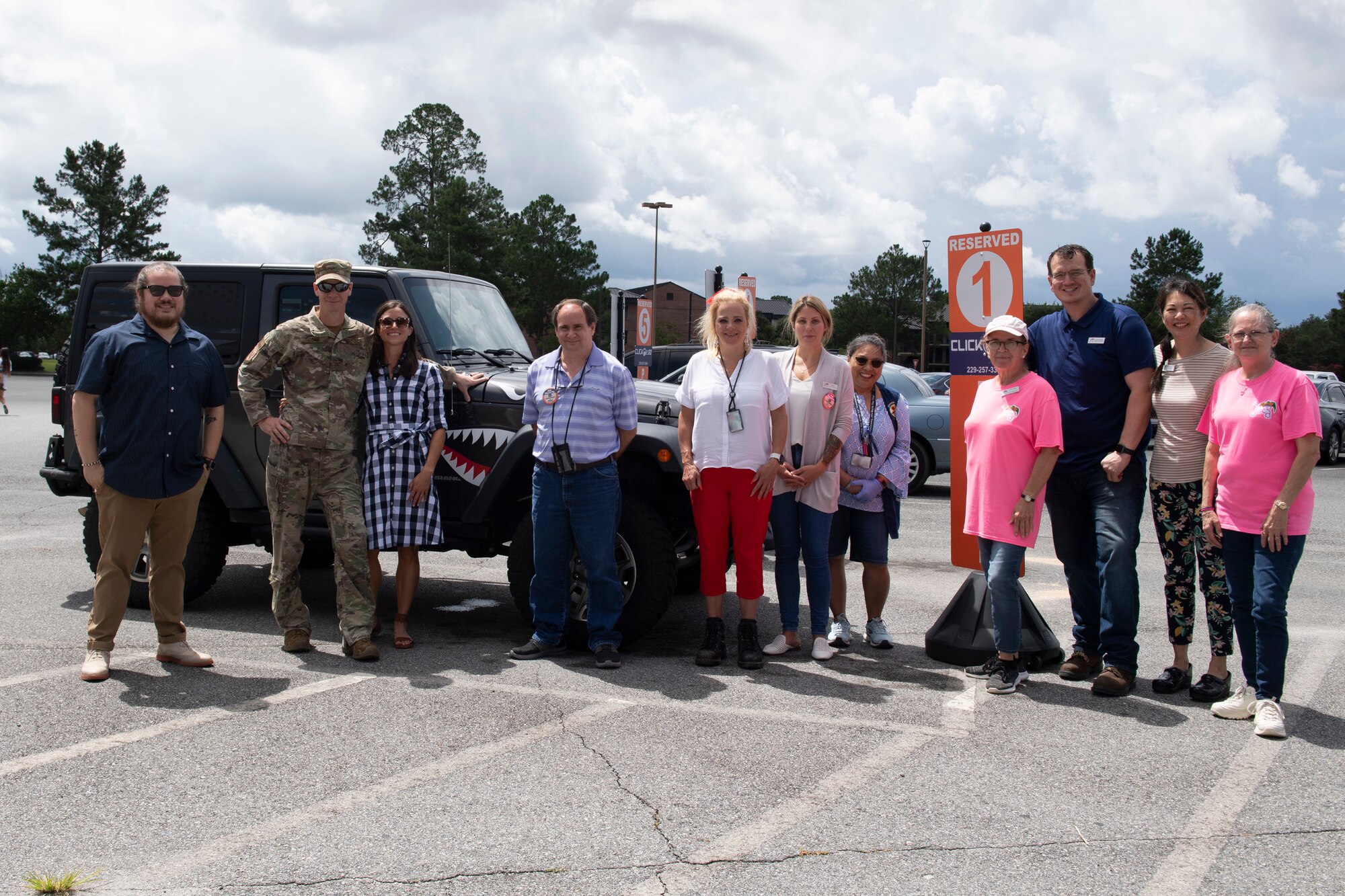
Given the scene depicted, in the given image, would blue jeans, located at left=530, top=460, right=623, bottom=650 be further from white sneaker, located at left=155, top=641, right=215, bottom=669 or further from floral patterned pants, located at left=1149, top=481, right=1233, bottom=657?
floral patterned pants, located at left=1149, top=481, right=1233, bottom=657

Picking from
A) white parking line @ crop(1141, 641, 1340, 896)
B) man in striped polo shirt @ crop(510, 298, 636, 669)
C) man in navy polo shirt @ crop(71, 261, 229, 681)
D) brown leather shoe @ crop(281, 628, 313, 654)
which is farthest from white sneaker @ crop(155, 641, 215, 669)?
white parking line @ crop(1141, 641, 1340, 896)

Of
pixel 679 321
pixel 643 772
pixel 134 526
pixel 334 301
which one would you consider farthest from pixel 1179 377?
pixel 679 321

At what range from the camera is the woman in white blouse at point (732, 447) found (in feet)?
17.4

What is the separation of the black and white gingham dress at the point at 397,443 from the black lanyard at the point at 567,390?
0.63m

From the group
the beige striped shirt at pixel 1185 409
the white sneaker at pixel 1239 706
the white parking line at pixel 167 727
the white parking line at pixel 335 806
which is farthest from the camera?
the beige striped shirt at pixel 1185 409

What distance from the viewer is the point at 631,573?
18.7ft

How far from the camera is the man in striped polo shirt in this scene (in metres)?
5.31

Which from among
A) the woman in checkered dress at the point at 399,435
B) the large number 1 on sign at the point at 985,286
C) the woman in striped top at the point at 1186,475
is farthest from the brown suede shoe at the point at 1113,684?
the woman in checkered dress at the point at 399,435

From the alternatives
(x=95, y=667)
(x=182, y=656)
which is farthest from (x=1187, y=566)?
(x=95, y=667)

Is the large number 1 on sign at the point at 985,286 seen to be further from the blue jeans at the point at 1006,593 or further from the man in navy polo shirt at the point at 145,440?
the man in navy polo shirt at the point at 145,440

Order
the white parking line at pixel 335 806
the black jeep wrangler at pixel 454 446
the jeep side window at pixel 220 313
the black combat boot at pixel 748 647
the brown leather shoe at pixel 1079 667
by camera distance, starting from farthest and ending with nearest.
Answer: the jeep side window at pixel 220 313 → the black jeep wrangler at pixel 454 446 → the black combat boot at pixel 748 647 → the brown leather shoe at pixel 1079 667 → the white parking line at pixel 335 806

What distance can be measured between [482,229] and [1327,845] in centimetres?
5722

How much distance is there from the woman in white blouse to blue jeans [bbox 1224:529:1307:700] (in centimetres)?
205

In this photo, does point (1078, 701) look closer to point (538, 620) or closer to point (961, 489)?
point (961, 489)
